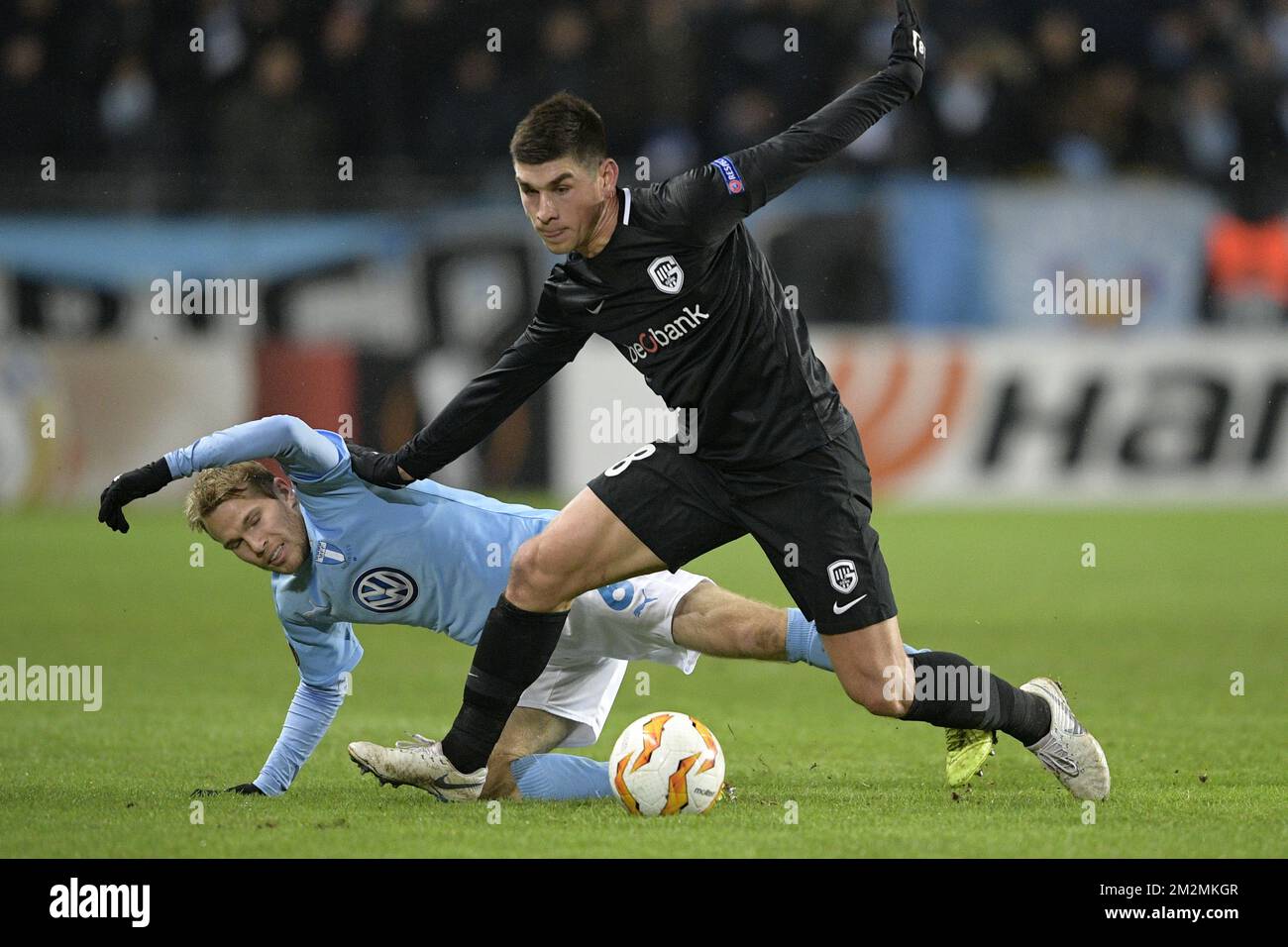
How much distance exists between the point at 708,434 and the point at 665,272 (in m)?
0.51

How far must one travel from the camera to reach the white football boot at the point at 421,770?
5289 mm

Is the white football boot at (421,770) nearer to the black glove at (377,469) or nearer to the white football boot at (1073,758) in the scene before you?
the black glove at (377,469)

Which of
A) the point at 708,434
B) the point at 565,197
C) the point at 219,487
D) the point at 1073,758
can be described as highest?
the point at 565,197

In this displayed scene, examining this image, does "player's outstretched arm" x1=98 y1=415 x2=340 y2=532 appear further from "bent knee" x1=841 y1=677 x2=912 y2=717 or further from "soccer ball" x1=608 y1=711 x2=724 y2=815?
"bent knee" x1=841 y1=677 x2=912 y2=717

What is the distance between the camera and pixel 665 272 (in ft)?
A: 16.6

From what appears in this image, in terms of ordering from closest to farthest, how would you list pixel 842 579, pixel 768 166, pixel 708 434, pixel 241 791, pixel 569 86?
1. pixel 768 166
2. pixel 842 579
3. pixel 708 434
4. pixel 241 791
5. pixel 569 86

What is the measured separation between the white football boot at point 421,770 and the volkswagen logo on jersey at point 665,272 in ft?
5.20

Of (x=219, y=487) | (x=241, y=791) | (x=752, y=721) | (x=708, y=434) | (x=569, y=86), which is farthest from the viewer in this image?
(x=569, y=86)

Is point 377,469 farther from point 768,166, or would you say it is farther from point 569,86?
point 569,86

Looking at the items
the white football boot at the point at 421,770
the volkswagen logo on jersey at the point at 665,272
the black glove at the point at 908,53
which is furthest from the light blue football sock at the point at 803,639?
the black glove at the point at 908,53

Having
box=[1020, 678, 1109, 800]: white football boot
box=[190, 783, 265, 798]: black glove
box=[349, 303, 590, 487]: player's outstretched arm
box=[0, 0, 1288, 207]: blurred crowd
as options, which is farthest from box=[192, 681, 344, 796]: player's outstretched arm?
box=[0, 0, 1288, 207]: blurred crowd

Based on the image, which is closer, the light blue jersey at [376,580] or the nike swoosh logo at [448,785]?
the nike swoosh logo at [448,785]

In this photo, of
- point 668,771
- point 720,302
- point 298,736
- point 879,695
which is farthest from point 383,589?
point 879,695

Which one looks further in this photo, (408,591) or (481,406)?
(408,591)
